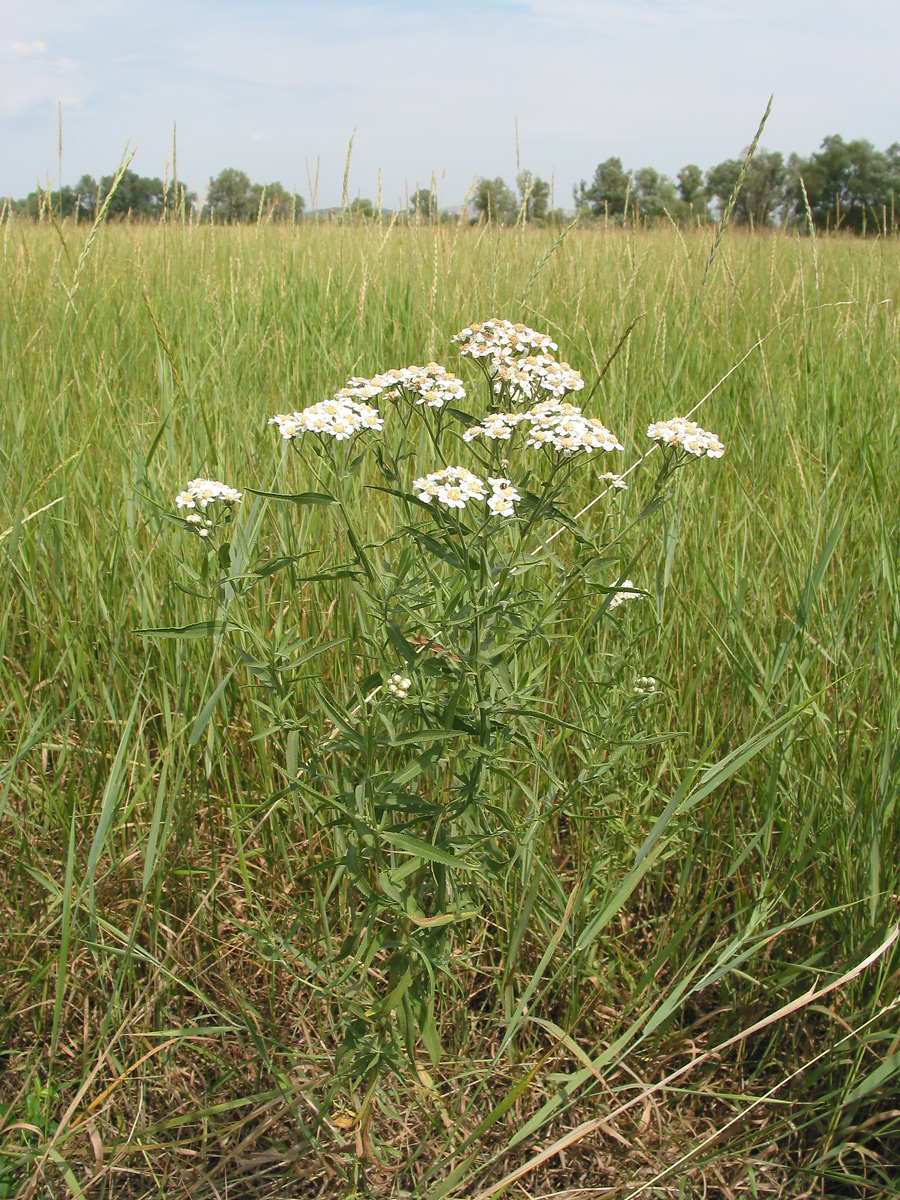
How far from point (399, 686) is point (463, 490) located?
27 cm

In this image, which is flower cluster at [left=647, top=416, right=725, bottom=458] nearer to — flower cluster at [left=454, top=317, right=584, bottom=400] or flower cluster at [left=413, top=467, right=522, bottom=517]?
flower cluster at [left=454, top=317, right=584, bottom=400]

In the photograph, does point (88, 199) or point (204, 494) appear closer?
point (204, 494)

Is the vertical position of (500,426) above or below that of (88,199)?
below

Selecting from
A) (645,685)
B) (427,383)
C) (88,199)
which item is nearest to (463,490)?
(427,383)

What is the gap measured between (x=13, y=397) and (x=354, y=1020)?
1792 millimetres

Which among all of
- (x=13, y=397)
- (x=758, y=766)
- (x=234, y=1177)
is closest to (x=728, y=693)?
(x=758, y=766)

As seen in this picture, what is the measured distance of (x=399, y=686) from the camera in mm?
1053

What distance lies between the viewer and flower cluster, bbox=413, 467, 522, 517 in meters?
1.02

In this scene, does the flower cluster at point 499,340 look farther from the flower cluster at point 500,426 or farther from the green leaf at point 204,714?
the green leaf at point 204,714

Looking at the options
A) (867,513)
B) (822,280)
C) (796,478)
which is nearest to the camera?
(867,513)

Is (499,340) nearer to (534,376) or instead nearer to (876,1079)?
(534,376)

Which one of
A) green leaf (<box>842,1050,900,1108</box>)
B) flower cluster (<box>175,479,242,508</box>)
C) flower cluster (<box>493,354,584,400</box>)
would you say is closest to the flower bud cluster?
flower cluster (<box>493,354,584,400</box>)

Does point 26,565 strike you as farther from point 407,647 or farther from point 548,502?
point 548,502

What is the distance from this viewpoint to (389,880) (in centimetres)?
104
